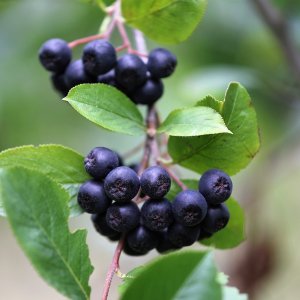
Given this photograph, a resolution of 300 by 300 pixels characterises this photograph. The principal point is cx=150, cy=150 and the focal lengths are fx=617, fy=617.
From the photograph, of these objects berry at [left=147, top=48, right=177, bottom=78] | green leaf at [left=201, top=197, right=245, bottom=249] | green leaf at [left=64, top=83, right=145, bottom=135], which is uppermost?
berry at [left=147, top=48, right=177, bottom=78]

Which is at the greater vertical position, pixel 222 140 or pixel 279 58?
pixel 279 58

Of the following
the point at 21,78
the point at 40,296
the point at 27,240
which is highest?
the point at 21,78

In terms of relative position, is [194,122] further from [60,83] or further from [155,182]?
[60,83]

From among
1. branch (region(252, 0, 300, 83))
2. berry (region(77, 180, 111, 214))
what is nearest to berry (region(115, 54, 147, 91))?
berry (region(77, 180, 111, 214))

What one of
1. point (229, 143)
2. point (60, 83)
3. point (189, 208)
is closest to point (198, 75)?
point (60, 83)

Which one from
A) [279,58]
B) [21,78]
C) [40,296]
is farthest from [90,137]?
[40,296]

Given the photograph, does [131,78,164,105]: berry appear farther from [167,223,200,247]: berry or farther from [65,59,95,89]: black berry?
[167,223,200,247]: berry

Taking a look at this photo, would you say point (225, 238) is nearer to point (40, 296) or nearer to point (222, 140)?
point (222, 140)
